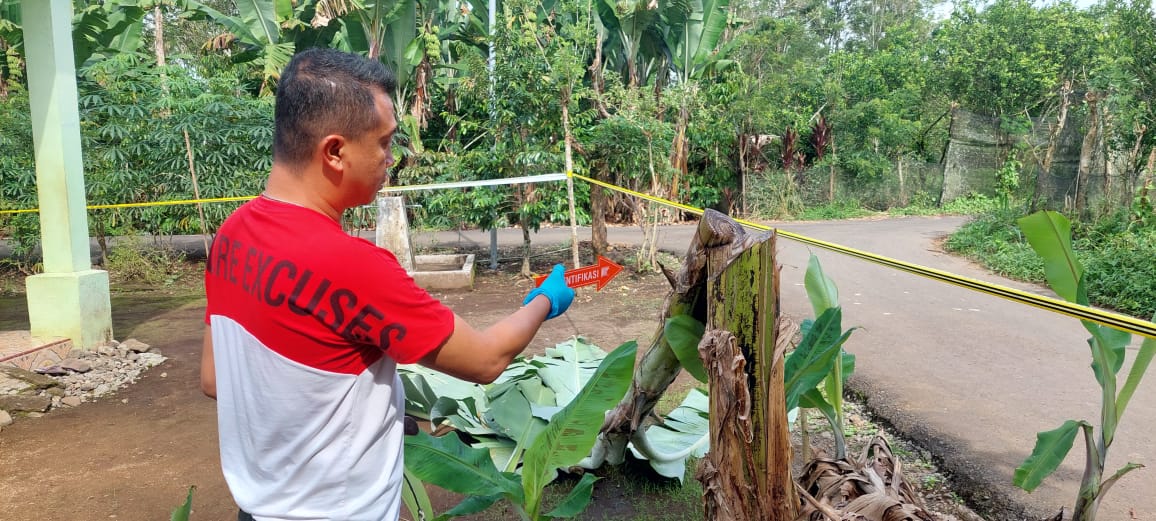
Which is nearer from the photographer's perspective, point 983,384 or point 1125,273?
point 983,384

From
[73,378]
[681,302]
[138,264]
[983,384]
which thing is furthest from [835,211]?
[681,302]

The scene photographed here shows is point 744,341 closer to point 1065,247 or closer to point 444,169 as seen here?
point 1065,247

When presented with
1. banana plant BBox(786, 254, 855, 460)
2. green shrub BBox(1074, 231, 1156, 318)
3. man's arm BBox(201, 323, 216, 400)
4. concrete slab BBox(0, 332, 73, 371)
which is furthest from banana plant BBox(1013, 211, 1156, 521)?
concrete slab BBox(0, 332, 73, 371)

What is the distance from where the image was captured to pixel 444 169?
9.33 m

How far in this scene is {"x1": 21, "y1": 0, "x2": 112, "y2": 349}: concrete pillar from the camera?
486cm

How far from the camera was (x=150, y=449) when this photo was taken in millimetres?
3611

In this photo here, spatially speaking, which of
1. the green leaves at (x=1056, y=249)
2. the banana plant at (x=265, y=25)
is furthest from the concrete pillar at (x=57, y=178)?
the banana plant at (x=265, y=25)

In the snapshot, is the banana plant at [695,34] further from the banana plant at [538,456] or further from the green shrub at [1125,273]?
the banana plant at [538,456]

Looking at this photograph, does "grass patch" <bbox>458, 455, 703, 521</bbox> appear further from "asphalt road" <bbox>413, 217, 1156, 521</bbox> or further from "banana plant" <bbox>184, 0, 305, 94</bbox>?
"banana plant" <bbox>184, 0, 305, 94</bbox>

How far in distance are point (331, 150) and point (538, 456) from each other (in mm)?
1039

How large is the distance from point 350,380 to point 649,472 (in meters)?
1.99

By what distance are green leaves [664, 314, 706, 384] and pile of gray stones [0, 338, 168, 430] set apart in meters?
4.15

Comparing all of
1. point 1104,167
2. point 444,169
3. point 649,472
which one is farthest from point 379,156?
point 1104,167

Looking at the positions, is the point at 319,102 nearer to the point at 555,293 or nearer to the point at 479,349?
the point at 479,349
